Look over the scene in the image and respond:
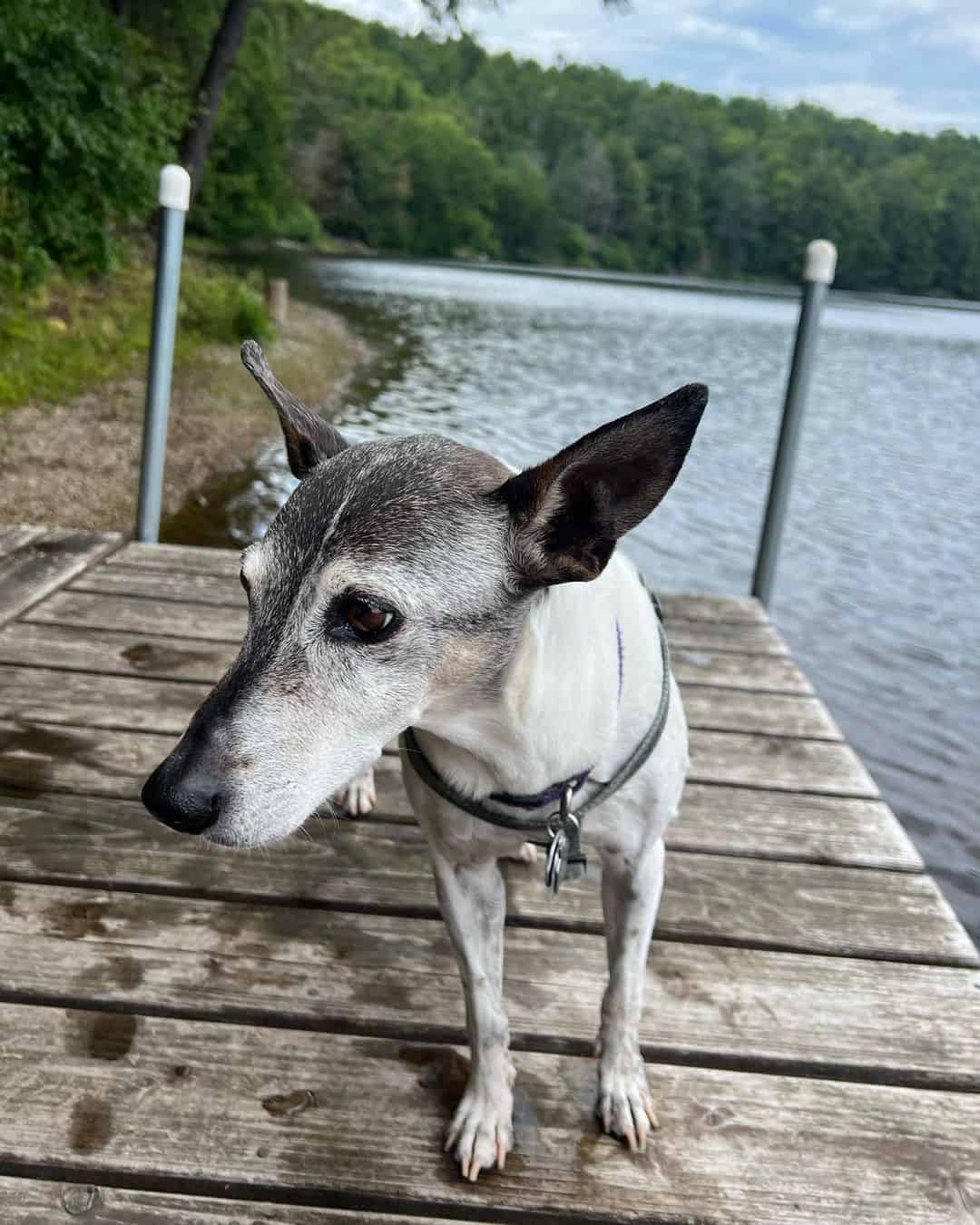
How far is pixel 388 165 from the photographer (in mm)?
71188

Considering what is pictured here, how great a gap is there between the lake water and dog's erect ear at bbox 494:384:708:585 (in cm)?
367

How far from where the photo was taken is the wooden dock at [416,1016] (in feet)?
6.11

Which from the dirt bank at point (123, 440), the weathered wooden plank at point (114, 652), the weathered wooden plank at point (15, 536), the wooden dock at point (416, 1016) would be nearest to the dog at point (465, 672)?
the wooden dock at point (416, 1016)

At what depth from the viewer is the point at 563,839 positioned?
1.93 meters

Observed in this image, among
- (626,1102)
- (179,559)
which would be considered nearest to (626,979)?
(626,1102)

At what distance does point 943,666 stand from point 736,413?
32.7 feet

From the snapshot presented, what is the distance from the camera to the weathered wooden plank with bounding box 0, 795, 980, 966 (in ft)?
8.46

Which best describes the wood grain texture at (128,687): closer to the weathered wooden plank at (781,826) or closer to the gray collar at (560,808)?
the weathered wooden plank at (781,826)

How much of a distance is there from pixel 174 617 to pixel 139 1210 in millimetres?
2657

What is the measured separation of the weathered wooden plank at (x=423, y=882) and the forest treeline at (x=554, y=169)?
26.4 meters

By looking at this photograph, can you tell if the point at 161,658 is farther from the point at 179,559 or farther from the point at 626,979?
the point at 626,979

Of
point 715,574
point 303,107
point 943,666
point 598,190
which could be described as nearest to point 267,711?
point 943,666

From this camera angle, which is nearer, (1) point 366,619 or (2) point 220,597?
(1) point 366,619

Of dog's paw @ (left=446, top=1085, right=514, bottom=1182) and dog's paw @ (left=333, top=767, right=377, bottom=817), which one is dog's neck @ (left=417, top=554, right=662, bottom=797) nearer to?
dog's paw @ (left=446, top=1085, right=514, bottom=1182)
